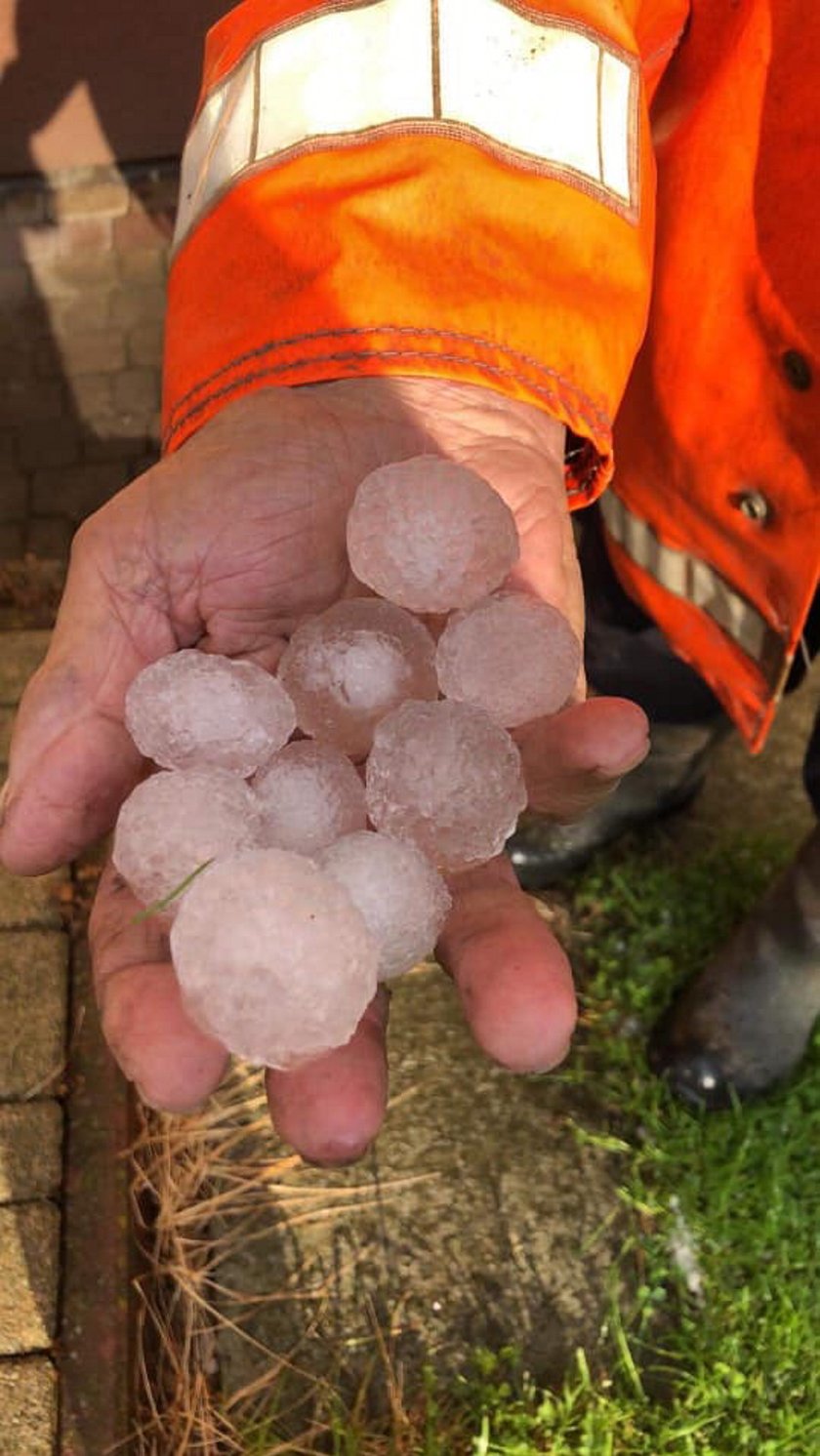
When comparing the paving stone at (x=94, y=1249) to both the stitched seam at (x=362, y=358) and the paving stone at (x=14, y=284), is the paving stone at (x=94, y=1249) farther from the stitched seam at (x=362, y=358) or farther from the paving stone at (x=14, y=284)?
the paving stone at (x=14, y=284)

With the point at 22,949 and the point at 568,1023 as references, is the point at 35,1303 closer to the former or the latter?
the point at 22,949

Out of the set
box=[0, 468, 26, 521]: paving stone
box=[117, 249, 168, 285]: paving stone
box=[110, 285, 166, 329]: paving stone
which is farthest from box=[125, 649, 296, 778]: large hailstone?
box=[117, 249, 168, 285]: paving stone

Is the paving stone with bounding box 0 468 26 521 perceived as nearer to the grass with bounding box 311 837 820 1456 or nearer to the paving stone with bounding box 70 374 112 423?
the paving stone with bounding box 70 374 112 423

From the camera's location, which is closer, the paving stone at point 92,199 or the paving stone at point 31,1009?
the paving stone at point 31,1009

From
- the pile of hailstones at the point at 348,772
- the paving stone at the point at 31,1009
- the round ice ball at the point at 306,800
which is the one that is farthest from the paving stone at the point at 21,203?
the round ice ball at the point at 306,800

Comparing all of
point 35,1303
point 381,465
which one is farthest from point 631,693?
point 35,1303

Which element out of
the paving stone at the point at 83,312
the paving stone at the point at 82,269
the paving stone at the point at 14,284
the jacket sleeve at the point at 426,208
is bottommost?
the paving stone at the point at 83,312
